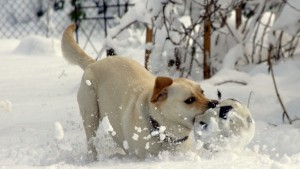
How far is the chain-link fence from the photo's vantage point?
45.2 feet

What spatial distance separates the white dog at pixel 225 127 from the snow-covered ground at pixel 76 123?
0.24ft

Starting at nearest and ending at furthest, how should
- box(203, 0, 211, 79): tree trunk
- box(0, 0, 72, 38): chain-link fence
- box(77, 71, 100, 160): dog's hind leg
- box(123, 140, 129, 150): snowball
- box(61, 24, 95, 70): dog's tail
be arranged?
box(123, 140, 129, 150): snowball → box(77, 71, 100, 160): dog's hind leg → box(61, 24, 95, 70): dog's tail → box(203, 0, 211, 79): tree trunk → box(0, 0, 72, 38): chain-link fence

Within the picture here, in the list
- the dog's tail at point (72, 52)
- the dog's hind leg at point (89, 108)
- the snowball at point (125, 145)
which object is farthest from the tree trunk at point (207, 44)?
the snowball at point (125, 145)

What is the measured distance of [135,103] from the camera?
12.5ft

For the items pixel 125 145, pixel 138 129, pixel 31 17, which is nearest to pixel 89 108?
pixel 125 145

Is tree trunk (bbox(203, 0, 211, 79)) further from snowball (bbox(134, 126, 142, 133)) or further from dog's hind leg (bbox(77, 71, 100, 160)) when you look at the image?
snowball (bbox(134, 126, 142, 133))

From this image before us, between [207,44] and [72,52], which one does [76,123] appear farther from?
[207,44]

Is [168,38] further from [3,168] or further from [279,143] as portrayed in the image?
[3,168]

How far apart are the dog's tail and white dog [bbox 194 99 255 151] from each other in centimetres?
148

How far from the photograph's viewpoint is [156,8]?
525cm

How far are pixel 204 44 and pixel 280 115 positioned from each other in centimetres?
116

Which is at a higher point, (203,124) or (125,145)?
(203,124)

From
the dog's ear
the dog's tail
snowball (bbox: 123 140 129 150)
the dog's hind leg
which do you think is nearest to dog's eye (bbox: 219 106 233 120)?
the dog's ear

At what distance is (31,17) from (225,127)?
11.7 metres
